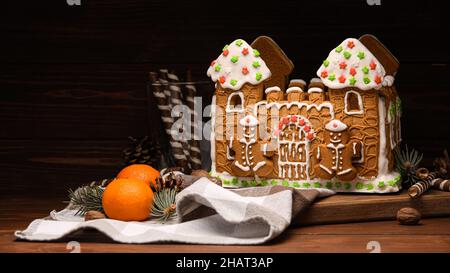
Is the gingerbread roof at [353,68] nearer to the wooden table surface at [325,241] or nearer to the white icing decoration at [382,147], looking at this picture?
the white icing decoration at [382,147]

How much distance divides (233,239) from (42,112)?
2.44ft

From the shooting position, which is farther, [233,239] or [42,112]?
[42,112]

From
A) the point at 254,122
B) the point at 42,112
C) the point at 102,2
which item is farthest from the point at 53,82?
the point at 254,122

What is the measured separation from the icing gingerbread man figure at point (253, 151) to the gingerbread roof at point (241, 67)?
0.07 metres

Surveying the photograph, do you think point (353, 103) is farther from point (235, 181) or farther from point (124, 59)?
point (124, 59)

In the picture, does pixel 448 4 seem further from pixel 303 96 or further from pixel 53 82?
pixel 53 82

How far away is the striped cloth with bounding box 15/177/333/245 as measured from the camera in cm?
114

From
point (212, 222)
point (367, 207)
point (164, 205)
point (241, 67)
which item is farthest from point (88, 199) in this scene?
point (367, 207)

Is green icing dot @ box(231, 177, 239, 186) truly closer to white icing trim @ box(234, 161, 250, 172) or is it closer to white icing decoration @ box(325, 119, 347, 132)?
white icing trim @ box(234, 161, 250, 172)

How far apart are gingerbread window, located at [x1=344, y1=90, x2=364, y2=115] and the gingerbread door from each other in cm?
8

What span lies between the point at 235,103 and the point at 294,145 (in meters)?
0.15

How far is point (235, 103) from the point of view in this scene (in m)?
1.40

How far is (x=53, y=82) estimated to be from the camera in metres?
1.69

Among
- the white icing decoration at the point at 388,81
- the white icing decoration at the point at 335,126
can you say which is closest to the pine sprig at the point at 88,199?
the white icing decoration at the point at 335,126
